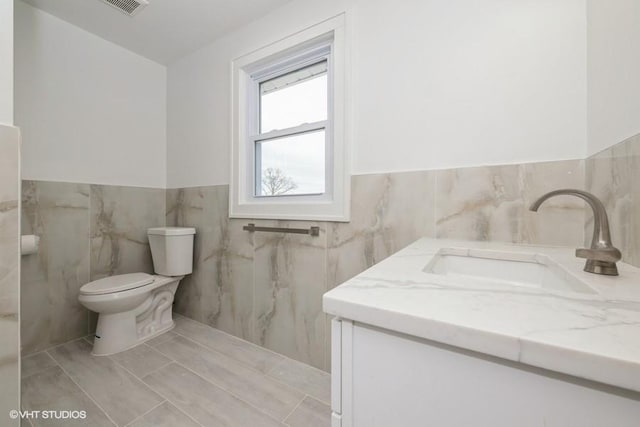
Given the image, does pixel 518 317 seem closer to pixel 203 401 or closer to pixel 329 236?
pixel 329 236

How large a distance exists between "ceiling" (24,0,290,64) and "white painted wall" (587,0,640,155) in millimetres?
1561

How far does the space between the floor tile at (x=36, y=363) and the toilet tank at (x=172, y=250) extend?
28.6 inches

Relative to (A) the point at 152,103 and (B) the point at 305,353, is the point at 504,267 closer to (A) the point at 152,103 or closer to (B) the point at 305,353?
(B) the point at 305,353

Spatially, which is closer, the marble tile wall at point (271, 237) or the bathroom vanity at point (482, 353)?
the bathroom vanity at point (482, 353)

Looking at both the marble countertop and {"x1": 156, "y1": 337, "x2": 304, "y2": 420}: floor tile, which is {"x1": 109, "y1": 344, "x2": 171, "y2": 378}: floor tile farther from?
the marble countertop

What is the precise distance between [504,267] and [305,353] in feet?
3.86

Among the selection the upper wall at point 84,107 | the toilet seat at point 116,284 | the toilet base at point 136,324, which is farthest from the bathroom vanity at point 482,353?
the upper wall at point 84,107

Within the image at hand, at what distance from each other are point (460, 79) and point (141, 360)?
2.33 metres

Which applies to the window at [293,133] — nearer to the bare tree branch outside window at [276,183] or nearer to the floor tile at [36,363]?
the bare tree branch outside window at [276,183]

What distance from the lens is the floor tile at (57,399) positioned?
1062 mm

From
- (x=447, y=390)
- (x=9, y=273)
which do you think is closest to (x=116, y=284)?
(x=9, y=273)

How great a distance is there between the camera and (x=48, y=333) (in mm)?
1636

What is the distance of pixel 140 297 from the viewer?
1633 mm

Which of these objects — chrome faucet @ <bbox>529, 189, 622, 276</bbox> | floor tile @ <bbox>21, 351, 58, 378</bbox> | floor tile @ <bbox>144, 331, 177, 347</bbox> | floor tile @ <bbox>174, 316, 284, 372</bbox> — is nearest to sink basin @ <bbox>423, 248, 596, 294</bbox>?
chrome faucet @ <bbox>529, 189, 622, 276</bbox>
